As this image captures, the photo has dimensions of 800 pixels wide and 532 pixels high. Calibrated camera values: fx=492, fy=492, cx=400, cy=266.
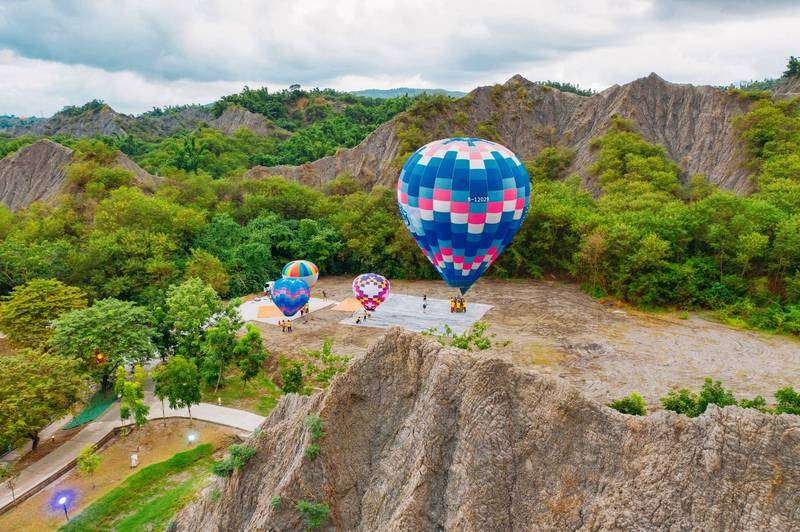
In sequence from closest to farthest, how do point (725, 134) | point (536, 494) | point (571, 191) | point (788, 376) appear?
1. point (536, 494)
2. point (788, 376)
3. point (571, 191)
4. point (725, 134)

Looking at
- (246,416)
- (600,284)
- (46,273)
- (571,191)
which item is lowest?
(246,416)

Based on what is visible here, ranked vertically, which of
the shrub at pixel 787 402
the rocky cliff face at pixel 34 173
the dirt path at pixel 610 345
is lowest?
the dirt path at pixel 610 345

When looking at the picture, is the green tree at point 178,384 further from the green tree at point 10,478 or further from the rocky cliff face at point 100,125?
the rocky cliff face at point 100,125

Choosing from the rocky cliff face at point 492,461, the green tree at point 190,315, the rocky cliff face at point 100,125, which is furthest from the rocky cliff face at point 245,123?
the rocky cliff face at point 492,461

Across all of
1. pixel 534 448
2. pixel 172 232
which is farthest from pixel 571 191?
pixel 534 448

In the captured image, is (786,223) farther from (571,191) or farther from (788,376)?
(571,191)

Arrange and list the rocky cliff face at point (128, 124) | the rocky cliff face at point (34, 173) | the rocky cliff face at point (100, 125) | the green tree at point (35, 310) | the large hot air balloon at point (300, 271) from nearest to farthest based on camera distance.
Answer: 1. the green tree at point (35, 310)
2. the large hot air balloon at point (300, 271)
3. the rocky cliff face at point (34, 173)
4. the rocky cliff face at point (128, 124)
5. the rocky cliff face at point (100, 125)

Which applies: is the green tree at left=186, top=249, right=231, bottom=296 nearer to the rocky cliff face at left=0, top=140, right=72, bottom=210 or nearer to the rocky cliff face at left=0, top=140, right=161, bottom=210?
the rocky cliff face at left=0, top=140, right=161, bottom=210
